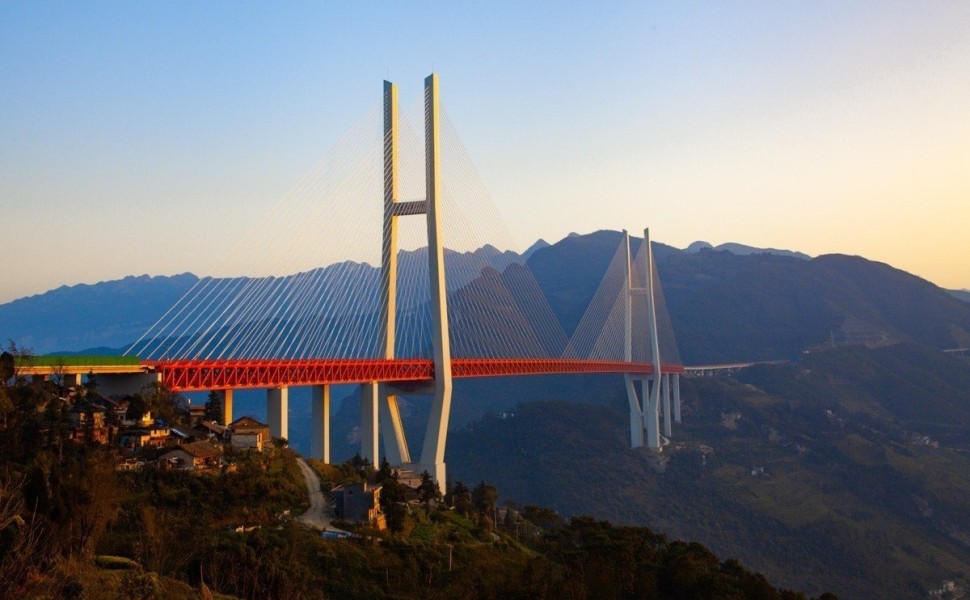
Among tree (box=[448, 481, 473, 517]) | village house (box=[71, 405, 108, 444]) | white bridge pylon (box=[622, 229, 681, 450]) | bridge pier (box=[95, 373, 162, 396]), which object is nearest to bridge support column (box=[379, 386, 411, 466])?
tree (box=[448, 481, 473, 517])

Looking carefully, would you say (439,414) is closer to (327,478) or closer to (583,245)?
(327,478)

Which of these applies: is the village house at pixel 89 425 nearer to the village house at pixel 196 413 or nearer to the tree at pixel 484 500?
the village house at pixel 196 413

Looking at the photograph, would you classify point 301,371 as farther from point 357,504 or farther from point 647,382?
point 647,382

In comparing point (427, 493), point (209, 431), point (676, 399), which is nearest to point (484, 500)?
point (427, 493)

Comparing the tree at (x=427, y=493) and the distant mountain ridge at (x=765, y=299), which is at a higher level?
the distant mountain ridge at (x=765, y=299)

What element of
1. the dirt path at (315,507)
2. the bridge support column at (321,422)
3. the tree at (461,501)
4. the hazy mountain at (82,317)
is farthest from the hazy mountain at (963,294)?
the dirt path at (315,507)

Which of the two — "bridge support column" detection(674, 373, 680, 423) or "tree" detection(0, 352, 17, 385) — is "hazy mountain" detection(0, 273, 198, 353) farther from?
"tree" detection(0, 352, 17, 385)
